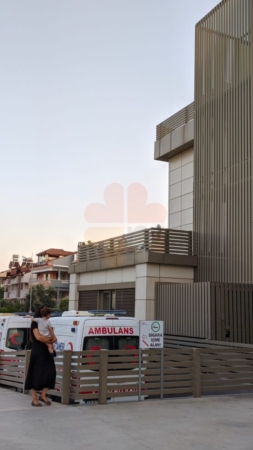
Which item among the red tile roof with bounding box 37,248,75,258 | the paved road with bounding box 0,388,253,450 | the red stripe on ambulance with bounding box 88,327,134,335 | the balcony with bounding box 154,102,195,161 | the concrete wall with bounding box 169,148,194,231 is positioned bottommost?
the paved road with bounding box 0,388,253,450

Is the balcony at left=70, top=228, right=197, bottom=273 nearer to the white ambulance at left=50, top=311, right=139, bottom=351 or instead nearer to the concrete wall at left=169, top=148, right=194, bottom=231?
the concrete wall at left=169, top=148, right=194, bottom=231

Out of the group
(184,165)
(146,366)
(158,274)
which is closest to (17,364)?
(146,366)

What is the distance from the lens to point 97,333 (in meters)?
10.5

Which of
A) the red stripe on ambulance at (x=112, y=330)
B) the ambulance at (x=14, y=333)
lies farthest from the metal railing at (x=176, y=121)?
the red stripe on ambulance at (x=112, y=330)

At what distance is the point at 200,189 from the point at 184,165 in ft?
12.2

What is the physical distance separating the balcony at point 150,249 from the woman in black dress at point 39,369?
1018 cm

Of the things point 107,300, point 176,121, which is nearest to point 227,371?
point 107,300

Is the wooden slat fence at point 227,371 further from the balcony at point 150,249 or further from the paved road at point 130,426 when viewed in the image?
the balcony at point 150,249

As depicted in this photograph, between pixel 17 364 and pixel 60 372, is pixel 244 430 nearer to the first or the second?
pixel 60 372

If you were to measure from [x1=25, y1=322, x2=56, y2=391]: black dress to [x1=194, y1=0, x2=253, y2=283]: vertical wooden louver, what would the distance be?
10083mm

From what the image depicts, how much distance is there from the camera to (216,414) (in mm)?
9102

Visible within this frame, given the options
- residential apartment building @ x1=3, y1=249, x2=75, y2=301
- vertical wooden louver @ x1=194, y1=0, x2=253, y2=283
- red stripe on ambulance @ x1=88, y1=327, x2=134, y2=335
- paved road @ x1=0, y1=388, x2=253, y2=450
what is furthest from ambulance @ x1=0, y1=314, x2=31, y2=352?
residential apartment building @ x1=3, y1=249, x2=75, y2=301

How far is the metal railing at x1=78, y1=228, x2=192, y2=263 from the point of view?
20.0 m

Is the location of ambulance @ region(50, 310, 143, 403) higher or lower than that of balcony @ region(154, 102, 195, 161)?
lower
